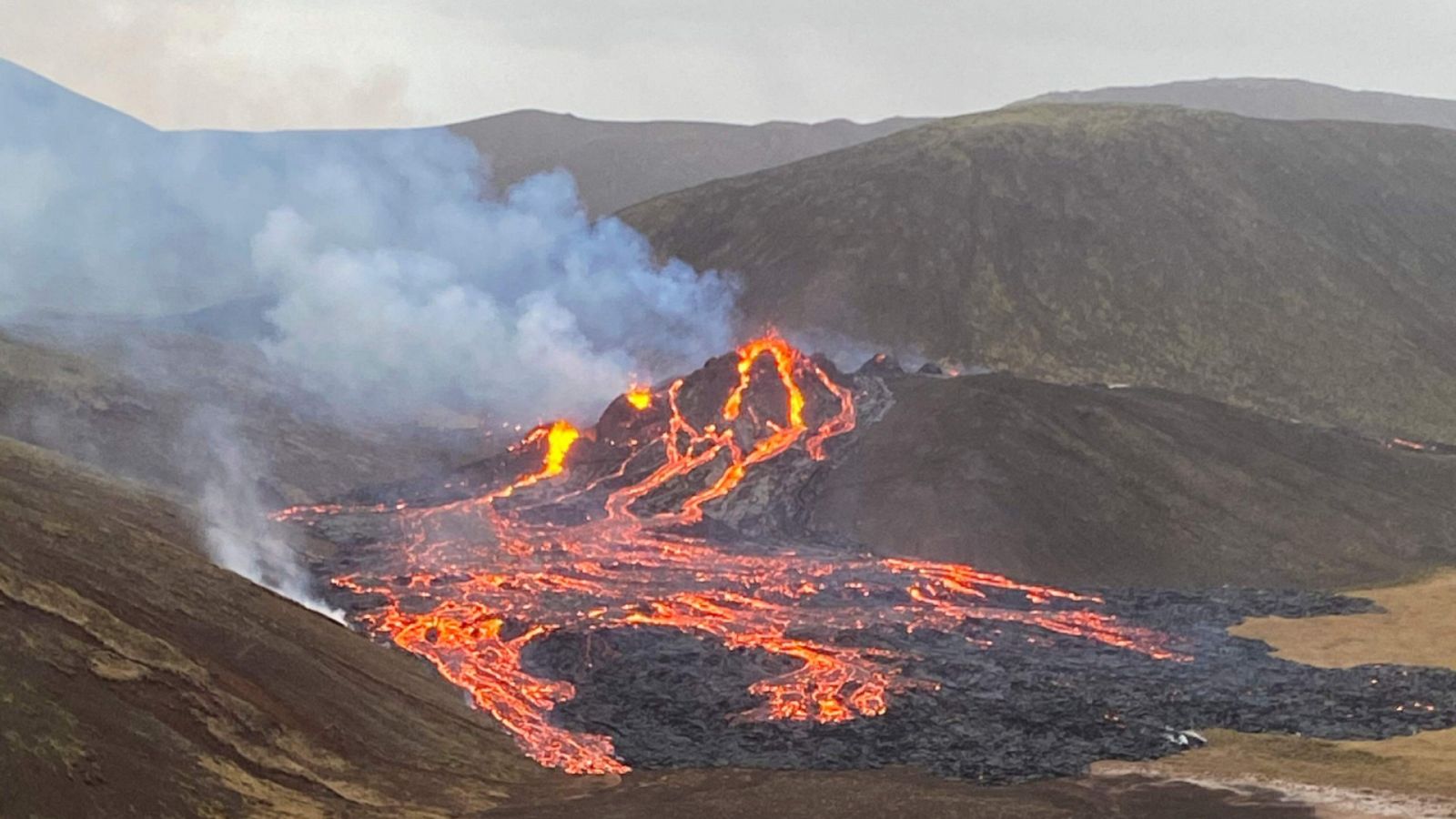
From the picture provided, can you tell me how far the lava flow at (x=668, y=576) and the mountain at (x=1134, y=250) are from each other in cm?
4290

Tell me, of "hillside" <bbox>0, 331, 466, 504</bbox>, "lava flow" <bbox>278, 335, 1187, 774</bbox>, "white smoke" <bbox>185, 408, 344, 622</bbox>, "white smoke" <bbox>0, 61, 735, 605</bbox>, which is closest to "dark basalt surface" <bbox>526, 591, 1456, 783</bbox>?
"lava flow" <bbox>278, 335, 1187, 774</bbox>

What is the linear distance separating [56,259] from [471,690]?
103 metres

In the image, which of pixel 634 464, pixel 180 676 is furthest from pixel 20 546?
pixel 634 464

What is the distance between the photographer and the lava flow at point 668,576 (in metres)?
38.7

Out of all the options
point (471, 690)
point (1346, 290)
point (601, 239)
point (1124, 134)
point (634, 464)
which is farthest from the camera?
point (1124, 134)

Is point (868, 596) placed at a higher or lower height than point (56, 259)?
lower

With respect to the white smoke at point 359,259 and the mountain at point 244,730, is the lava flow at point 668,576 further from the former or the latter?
the white smoke at point 359,259

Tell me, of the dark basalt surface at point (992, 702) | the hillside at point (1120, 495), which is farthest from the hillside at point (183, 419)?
the dark basalt surface at point (992, 702)

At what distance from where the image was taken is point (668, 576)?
172 feet

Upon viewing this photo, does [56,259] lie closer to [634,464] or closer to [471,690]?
[634,464]

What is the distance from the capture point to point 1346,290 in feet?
391

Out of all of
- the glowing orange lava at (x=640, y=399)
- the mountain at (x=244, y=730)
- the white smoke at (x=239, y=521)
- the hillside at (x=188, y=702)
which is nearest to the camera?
the hillside at (x=188, y=702)

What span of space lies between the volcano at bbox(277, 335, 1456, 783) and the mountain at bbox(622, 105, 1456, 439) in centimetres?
4765

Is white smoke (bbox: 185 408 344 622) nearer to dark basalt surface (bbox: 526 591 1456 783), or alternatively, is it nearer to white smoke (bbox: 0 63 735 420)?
dark basalt surface (bbox: 526 591 1456 783)
